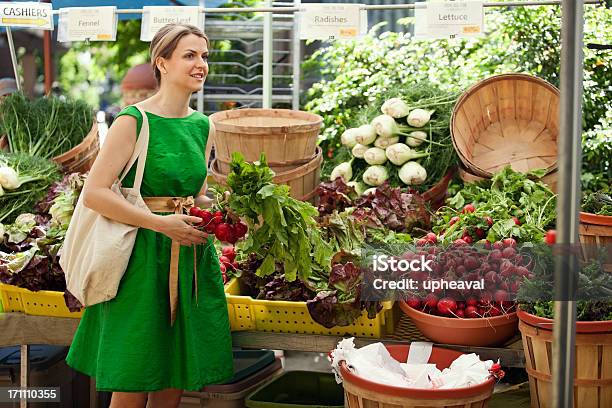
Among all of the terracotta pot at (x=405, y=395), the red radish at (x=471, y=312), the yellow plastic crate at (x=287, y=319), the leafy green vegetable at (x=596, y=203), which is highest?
the leafy green vegetable at (x=596, y=203)

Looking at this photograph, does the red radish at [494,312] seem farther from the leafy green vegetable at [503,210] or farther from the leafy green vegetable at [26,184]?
the leafy green vegetable at [26,184]

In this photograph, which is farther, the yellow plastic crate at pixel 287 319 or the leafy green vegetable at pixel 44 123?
the leafy green vegetable at pixel 44 123

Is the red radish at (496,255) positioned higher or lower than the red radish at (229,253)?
higher

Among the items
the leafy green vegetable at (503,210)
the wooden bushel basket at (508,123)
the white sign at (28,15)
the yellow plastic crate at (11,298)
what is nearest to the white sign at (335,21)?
the wooden bushel basket at (508,123)

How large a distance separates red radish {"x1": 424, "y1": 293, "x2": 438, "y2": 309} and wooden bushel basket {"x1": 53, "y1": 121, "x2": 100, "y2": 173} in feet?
8.49

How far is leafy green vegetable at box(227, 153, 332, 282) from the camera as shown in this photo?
10.3ft

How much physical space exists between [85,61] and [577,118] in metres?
11.4

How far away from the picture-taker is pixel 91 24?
4688 millimetres

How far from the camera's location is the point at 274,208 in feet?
10.4

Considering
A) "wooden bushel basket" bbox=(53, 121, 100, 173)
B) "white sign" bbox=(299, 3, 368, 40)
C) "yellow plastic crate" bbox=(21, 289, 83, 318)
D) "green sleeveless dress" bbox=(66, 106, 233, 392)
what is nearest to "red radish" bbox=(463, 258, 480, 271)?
"green sleeveless dress" bbox=(66, 106, 233, 392)

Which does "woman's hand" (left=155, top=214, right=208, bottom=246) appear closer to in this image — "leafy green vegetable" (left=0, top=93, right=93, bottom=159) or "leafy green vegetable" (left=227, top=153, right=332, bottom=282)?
"leafy green vegetable" (left=227, top=153, right=332, bottom=282)

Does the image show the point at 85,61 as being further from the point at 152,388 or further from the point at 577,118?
the point at 577,118

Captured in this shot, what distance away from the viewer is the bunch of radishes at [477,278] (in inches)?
128

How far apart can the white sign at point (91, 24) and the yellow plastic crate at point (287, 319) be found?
184 centimetres
